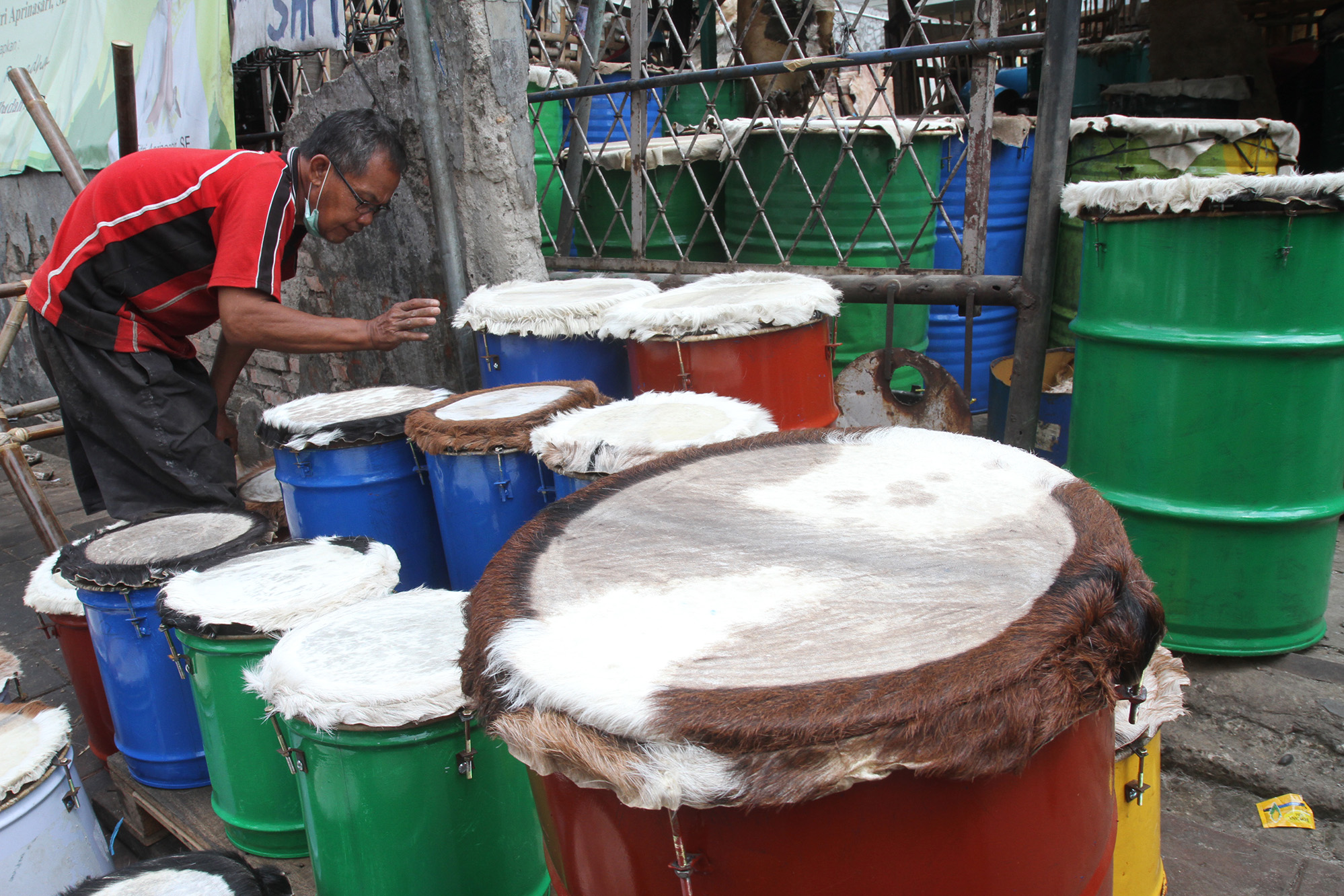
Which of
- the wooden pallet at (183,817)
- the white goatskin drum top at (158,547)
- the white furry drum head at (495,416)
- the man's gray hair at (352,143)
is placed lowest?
the wooden pallet at (183,817)

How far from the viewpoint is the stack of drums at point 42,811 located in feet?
5.41

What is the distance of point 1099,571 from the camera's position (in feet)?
3.04

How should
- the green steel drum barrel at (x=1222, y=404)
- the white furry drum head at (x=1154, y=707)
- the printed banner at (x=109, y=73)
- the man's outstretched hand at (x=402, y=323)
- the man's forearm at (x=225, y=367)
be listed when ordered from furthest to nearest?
the printed banner at (x=109, y=73)
the man's forearm at (x=225, y=367)
the man's outstretched hand at (x=402, y=323)
the green steel drum barrel at (x=1222, y=404)
the white furry drum head at (x=1154, y=707)

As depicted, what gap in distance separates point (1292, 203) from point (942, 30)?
7710mm

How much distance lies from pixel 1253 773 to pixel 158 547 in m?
2.72

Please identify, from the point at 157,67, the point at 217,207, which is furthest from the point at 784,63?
the point at 157,67

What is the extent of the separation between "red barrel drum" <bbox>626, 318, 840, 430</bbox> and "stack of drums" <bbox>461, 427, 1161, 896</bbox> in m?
1.17

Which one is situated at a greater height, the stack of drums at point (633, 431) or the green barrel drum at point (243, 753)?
the stack of drums at point (633, 431)

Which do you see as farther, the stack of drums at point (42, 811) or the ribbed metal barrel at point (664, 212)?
the ribbed metal barrel at point (664, 212)

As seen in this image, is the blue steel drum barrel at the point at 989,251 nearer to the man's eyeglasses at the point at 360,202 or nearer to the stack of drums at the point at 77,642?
the man's eyeglasses at the point at 360,202

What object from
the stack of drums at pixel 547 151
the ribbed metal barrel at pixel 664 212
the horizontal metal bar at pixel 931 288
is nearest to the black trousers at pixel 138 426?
the ribbed metal barrel at pixel 664 212

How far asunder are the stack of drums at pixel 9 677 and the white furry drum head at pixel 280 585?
647 millimetres

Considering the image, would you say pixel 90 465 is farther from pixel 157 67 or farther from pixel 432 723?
pixel 157 67

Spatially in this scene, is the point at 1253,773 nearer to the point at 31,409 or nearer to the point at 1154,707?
the point at 1154,707
